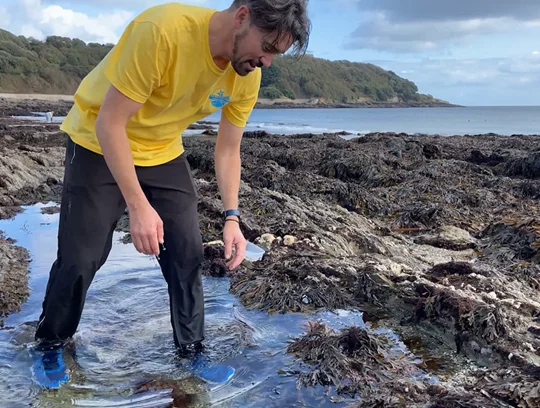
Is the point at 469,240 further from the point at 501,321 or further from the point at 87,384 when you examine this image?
the point at 87,384

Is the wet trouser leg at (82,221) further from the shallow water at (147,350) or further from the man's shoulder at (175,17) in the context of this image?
the man's shoulder at (175,17)

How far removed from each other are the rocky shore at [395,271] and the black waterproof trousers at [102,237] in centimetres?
85

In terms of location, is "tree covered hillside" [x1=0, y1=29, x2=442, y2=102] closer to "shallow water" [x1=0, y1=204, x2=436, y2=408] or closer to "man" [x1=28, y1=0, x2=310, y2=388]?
"shallow water" [x1=0, y1=204, x2=436, y2=408]

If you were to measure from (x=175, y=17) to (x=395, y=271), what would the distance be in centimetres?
296

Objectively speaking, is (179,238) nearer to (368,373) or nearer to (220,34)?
(220,34)

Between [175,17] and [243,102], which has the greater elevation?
[175,17]

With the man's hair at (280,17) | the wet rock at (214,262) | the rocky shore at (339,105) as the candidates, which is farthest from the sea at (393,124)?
the rocky shore at (339,105)

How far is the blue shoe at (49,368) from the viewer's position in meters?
3.09

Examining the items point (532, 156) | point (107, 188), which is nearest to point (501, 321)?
point (107, 188)

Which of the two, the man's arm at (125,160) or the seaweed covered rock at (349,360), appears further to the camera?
the seaweed covered rock at (349,360)

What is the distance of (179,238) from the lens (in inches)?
122

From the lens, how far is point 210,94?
2795 mm

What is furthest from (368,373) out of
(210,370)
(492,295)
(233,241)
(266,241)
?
(266,241)

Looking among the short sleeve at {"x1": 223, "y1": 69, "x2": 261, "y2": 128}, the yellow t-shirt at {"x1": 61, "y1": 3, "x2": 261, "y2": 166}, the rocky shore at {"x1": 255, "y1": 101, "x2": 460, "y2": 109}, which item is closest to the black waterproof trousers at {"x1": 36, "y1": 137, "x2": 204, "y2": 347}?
the yellow t-shirt at {"x1": 61, "y1": 3, "x2": 261, "y2": 166}
